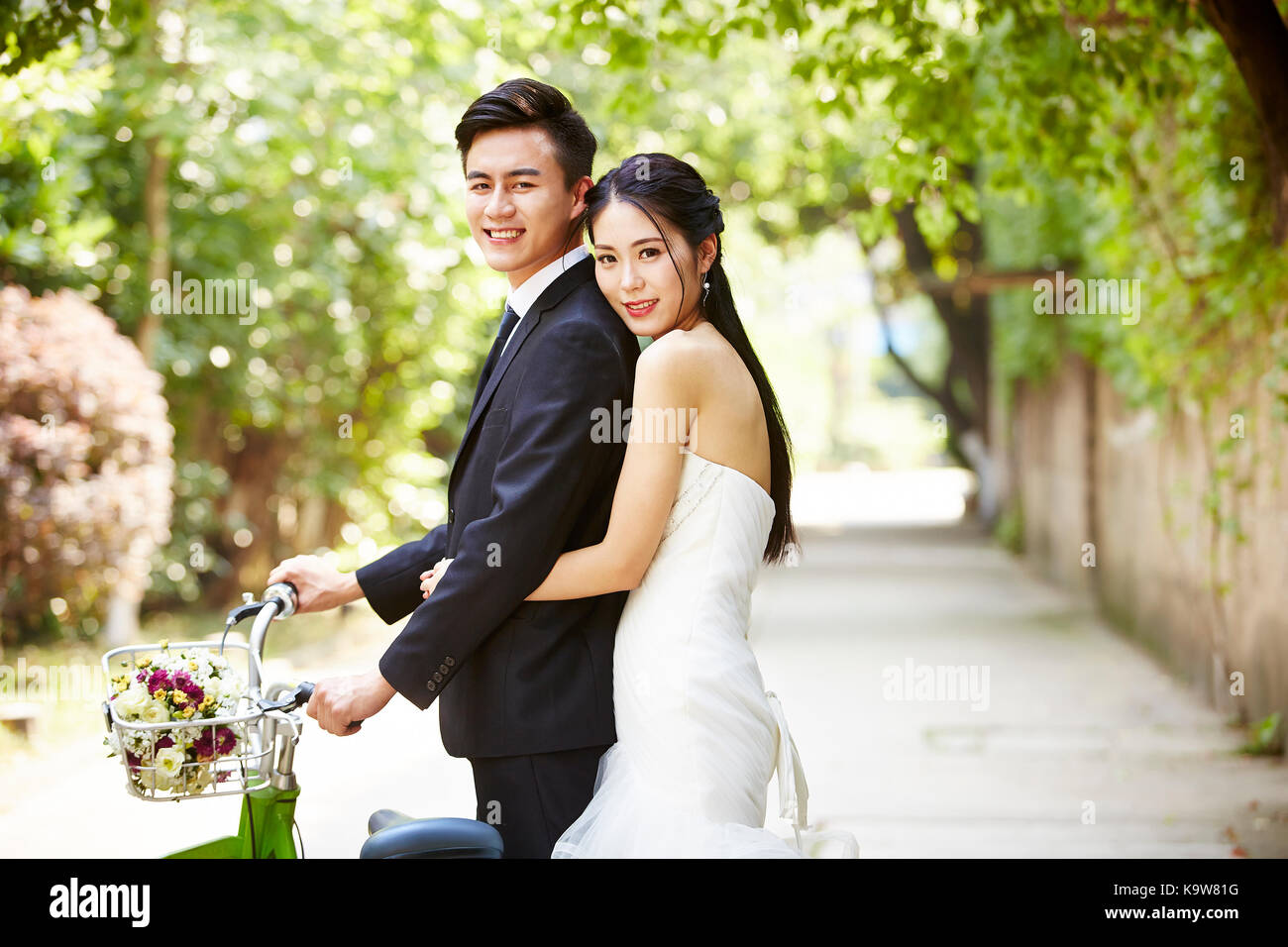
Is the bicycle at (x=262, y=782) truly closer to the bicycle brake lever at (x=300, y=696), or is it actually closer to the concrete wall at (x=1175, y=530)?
the bicycle brake lever at (x=300, y=696)

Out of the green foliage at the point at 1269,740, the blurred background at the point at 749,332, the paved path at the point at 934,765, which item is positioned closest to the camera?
the blurred background at the point at 749,332

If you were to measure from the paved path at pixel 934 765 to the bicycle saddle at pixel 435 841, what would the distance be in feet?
4.70

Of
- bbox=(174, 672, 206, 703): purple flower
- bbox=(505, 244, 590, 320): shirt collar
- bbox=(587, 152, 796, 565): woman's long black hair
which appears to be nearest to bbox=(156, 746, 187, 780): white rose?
bbox=(174, 672, 206, 703): purple flower

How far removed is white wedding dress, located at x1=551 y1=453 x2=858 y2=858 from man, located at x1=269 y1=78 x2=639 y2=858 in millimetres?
77

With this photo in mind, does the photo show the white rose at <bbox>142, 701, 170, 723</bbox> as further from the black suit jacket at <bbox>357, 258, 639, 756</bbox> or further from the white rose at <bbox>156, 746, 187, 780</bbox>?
the black suit jacket at <bbox>357, 258, 639, 756</bbox>

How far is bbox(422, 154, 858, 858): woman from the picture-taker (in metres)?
2.62

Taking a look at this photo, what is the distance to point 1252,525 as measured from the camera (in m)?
8.19

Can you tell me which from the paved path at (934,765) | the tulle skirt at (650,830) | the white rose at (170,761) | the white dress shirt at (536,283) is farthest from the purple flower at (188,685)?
the paved path at (934,765)

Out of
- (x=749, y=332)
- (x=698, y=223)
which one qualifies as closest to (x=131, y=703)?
(x=698, y=223)

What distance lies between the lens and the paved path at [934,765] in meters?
6.04

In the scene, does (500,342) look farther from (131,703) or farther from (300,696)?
(131,703)

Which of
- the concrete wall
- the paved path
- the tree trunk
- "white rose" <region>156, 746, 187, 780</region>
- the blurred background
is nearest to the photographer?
"white rose" <region>156, 746, 187, 780</region>

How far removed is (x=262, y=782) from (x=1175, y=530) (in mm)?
8934
